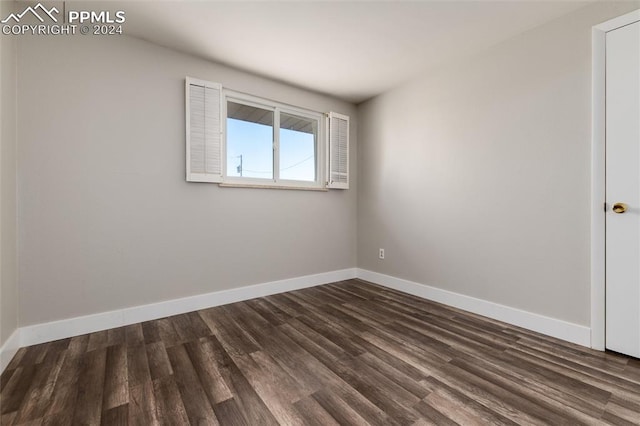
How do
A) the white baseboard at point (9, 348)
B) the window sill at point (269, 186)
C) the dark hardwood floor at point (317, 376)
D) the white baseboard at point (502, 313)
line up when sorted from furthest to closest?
1. the window sill at point (269, 186)
2. the white baseboard at point (502, 313)
3. the white baseboard at point (9, 348)
4. the dark hardwood floor at point (317, 376)

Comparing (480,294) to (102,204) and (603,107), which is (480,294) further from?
(102,204)

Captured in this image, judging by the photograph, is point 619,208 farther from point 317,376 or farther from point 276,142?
point 276,142

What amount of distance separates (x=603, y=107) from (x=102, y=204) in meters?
3.84

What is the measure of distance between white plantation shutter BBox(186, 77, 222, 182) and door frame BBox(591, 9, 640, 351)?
304cm

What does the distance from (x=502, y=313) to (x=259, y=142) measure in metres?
2.96

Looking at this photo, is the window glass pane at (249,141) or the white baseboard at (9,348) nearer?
the white baseboard at (9,348)

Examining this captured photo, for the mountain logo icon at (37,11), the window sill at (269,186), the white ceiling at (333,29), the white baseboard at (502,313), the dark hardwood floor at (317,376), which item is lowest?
the dark hardwood floor at (317,376)

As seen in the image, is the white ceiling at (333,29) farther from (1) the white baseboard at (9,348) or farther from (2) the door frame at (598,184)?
(1) the white baseboard at (9,348)

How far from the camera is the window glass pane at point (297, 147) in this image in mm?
3256

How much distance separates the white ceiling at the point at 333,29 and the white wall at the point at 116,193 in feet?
1.04

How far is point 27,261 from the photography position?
1924 millimetres

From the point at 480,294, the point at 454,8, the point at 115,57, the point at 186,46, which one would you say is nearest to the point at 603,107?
the point at 454,8

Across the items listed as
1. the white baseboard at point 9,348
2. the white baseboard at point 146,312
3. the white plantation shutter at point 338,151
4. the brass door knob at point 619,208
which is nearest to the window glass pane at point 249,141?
the white plantation shutter at point 338,151

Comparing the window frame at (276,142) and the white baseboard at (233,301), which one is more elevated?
the window frame at (276,142)
